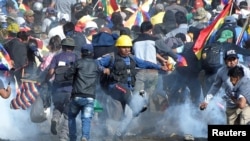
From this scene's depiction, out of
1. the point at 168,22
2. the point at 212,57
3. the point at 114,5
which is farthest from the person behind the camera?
the point at 114,5

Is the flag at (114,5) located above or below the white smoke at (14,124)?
above

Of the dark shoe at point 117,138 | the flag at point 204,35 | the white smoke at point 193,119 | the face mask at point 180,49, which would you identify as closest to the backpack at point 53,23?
the face mask at point 180,49

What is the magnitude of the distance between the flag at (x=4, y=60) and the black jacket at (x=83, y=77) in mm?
2731

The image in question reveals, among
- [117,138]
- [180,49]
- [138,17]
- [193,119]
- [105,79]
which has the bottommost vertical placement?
[117,138]

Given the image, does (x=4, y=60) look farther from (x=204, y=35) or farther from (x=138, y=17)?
(x=138, y=17)

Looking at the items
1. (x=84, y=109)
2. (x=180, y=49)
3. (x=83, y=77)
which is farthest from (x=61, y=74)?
(x=180, y=49)

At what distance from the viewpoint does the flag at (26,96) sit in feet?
53.2

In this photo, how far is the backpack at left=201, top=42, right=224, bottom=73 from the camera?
16547mm

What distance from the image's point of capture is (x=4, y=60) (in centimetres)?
1620

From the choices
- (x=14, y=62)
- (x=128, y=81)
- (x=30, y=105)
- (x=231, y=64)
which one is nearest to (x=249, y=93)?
(x=231, y=64)

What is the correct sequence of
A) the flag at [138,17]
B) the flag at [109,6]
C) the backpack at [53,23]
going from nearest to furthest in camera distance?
the backpack at [53,23], the flag at [138,17], the flag at [109,6]

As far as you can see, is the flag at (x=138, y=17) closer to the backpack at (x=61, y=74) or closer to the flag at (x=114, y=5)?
the flag at (x=114, y=5)

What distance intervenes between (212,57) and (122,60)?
2.81 meters

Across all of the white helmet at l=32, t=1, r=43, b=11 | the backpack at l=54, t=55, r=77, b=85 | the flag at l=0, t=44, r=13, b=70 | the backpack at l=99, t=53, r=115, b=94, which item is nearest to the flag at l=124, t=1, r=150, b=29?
the white helmet at l=32, t=1, r=43, b=11
